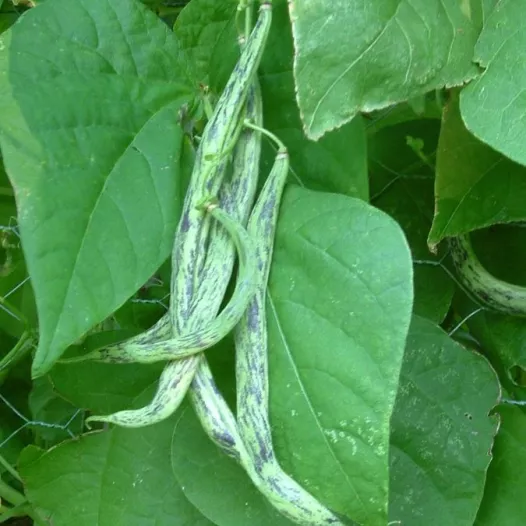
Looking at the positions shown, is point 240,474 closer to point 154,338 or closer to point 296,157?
point 154,338

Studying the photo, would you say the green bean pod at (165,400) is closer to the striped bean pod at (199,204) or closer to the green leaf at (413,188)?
the striped bean pod at (199,204)

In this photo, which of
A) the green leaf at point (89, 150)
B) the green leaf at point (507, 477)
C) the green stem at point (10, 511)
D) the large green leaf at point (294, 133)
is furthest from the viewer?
the green stem at point (10, 511)

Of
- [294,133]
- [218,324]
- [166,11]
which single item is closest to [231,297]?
[218,324]

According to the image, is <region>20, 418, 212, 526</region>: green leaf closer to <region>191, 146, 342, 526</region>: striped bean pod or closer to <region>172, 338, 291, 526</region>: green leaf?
<region>172, 338, 291, 526</region>: green leaf

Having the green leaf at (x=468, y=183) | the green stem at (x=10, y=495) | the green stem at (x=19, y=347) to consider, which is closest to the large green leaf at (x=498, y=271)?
the green leaf at (x=468, y=183)

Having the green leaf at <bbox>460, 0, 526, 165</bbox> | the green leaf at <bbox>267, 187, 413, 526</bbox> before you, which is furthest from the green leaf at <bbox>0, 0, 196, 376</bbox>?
the green leaf at <bbox>460, 0, 526, 165</bbox>

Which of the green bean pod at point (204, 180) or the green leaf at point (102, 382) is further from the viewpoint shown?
the green leaf at point (102, 382)

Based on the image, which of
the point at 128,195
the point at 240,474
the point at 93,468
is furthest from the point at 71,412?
the point at 128,195

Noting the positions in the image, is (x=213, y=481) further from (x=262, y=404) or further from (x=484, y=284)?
(x=484, y=284)
